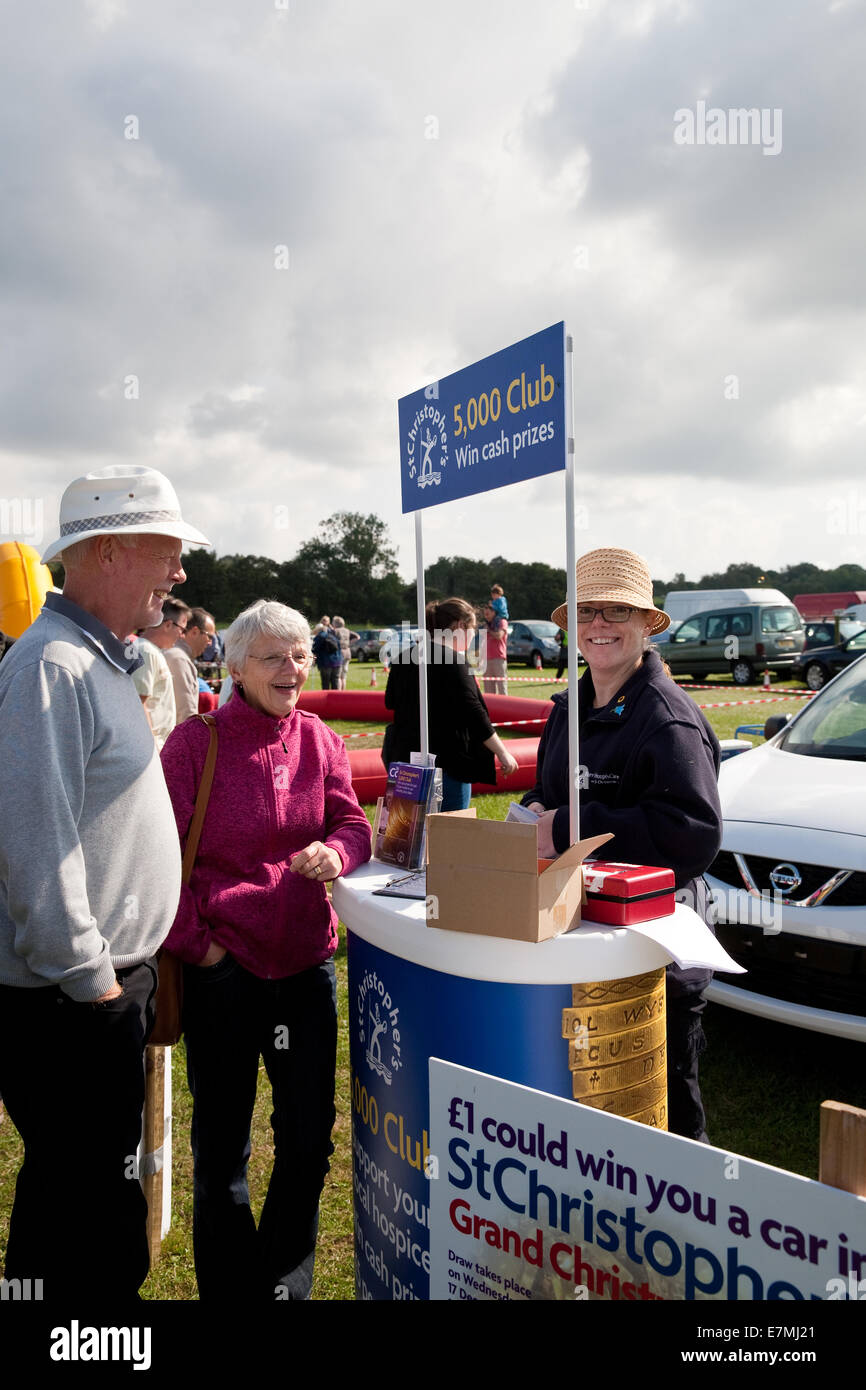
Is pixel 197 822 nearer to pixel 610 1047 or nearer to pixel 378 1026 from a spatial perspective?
pixel 378 1026

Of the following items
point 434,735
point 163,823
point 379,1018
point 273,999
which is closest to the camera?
point 163,823

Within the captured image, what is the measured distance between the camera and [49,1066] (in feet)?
6.31

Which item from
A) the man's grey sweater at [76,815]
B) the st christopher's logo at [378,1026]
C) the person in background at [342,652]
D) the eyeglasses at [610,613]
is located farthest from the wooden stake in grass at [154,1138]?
the person in background at [342,652]

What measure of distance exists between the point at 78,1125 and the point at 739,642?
22.2 m

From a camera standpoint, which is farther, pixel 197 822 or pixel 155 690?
pixel 155 690

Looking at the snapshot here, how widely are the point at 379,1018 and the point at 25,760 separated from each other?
1.01m

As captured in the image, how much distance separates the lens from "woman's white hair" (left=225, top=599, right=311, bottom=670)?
2.46 m

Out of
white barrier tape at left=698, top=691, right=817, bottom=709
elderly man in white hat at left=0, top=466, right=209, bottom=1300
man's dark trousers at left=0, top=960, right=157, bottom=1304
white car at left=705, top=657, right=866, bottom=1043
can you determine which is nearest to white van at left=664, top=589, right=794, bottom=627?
white barrier tape at left=698, top=691, right=817, bottom=709

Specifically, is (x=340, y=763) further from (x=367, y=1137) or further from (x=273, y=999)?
(x=367, y=1137)

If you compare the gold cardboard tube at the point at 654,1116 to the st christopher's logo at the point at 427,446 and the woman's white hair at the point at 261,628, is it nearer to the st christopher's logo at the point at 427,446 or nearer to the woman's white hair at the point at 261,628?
the woman's white hair at the point at 261,628

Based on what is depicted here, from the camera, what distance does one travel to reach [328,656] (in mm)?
18797

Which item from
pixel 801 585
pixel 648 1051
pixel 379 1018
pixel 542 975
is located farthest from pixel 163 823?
pixel 801 585

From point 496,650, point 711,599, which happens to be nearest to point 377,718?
point 496,650

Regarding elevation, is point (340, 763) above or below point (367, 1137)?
above
